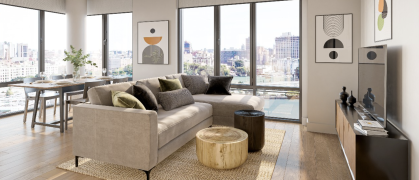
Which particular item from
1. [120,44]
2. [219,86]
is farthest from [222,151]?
[120,44]

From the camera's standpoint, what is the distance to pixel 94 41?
263 inches

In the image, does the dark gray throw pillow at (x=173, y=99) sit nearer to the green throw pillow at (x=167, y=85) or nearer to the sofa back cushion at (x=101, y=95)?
the green throw pillow at (x=167, y=85)

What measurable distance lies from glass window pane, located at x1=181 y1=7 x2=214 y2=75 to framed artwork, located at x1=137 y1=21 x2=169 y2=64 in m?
0.39

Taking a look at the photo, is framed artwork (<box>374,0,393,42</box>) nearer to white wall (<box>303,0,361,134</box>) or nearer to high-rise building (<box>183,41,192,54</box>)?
white wall (<box>303,0,361,134</box>)

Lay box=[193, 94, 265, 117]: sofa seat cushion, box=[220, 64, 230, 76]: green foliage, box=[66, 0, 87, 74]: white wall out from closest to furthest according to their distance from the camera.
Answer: box=[193, 94, 265, 117]: sofa seat cushion → box=[220, 64, 230, 76]: green foliage → box=[66, 0, 87, 74]: white wall

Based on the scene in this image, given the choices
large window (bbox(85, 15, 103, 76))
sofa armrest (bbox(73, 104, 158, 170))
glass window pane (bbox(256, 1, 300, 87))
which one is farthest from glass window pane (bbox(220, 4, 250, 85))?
large window (bbox(85, 15, 103, 76))

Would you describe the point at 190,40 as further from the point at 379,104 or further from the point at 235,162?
Result: the point at 379,104

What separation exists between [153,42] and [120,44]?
1071 millimetres

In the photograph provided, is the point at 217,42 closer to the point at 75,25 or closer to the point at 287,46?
the point at 287,46

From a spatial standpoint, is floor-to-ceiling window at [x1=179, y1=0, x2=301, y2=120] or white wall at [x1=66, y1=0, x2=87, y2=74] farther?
white wall at [x1=66, y1=0, x2=87, y2=74]

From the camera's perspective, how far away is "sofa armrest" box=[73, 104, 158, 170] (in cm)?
251

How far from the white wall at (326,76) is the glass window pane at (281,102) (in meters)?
0.63

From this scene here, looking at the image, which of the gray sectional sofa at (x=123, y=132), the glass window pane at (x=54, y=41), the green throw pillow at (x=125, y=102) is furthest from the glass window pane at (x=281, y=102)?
the glass window pane at (x=54, y=41)

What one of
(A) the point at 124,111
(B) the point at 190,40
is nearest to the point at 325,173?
(A) the point at 124,111
